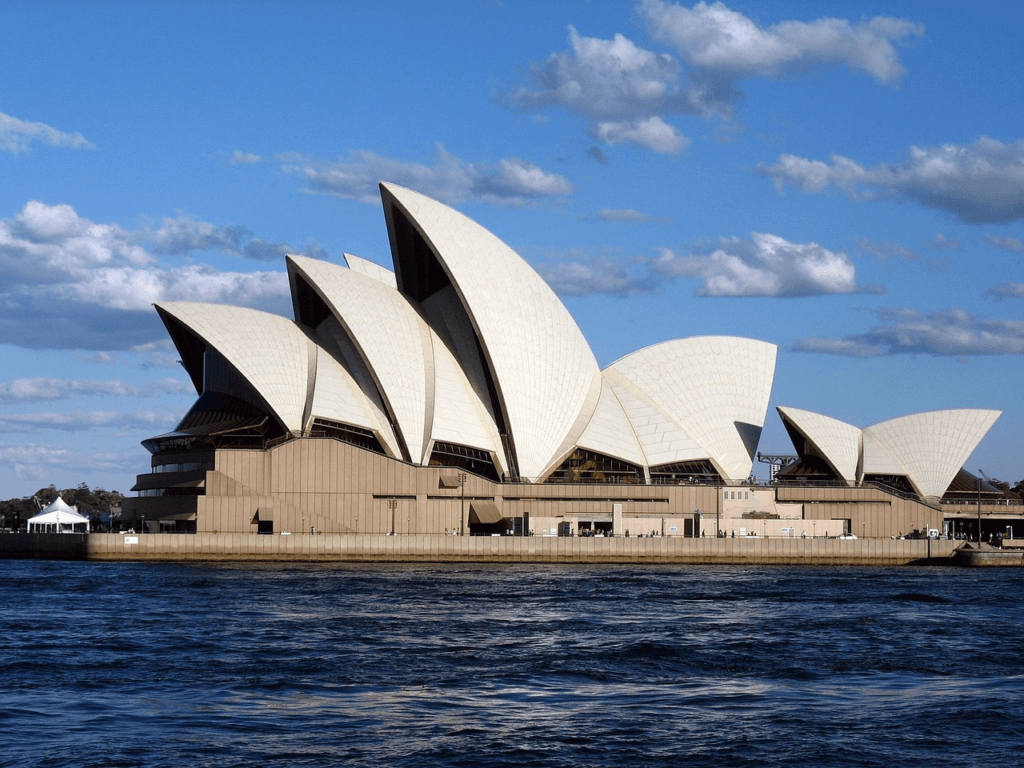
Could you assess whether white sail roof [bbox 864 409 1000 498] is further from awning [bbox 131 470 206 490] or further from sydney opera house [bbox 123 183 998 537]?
awning [bbox 131 470 206 490]

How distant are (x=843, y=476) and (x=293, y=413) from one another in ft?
113

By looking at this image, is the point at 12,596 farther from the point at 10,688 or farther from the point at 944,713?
the point at 944,713

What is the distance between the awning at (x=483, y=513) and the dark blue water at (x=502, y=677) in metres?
22.3

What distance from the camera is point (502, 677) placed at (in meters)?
26.6

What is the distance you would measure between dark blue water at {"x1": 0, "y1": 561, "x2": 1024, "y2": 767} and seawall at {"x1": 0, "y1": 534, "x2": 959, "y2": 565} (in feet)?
58.9

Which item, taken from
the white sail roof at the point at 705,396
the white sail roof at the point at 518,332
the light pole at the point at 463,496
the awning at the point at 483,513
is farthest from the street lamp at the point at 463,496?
the white sail roof at the point at 705,396

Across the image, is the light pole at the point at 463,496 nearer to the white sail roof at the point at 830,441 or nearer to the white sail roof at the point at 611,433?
the white sail roof at the point at 611,433

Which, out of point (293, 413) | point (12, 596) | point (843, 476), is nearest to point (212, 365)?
point (293, 413)

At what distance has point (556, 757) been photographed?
1944 cm

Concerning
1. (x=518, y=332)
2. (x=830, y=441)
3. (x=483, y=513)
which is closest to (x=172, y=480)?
(x=483, y=513)

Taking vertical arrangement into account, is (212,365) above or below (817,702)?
above

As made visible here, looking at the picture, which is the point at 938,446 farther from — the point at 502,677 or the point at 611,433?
the point at 502,677

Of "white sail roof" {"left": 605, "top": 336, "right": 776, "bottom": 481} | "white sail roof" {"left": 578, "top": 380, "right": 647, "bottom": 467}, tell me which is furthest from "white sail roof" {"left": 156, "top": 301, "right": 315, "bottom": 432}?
"white sail roof" {"left": 605, "top": 336, "right": 776, "bottom": 481}

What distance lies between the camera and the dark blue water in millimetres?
19969
